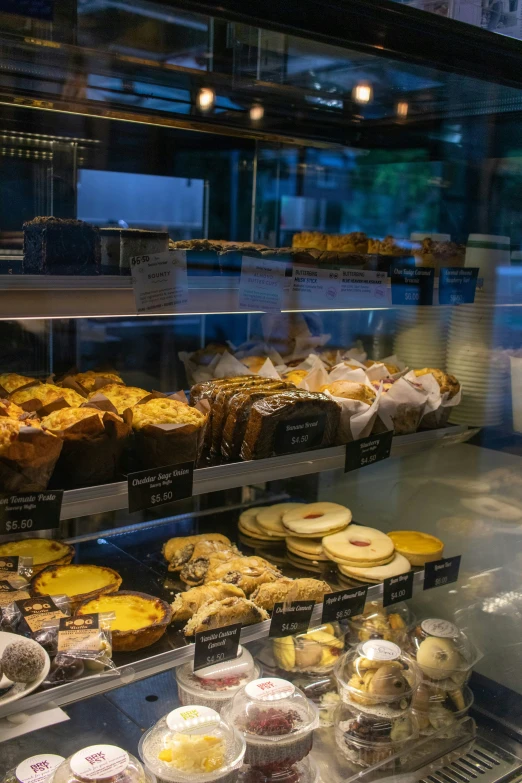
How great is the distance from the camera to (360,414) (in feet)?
6.48

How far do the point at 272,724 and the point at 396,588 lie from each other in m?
0.50

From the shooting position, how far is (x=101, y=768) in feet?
5.13

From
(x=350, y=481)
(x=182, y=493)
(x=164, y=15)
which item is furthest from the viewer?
(x=350, y=481)

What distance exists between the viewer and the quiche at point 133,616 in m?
1.63

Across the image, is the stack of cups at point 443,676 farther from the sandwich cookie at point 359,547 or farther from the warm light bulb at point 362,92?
the warm light bulb at point 362,92

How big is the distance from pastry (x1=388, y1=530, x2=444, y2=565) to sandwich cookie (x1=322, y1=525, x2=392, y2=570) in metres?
0.05

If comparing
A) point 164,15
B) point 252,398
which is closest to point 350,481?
point 252,398

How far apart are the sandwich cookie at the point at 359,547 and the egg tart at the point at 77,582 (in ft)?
2.00

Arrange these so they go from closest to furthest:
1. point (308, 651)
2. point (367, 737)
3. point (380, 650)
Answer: point (367, 737) < point (380, 650) < point (308, 651)

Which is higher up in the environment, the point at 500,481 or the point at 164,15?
the point at 164,15

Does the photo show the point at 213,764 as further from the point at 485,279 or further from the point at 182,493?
the point at 485,279

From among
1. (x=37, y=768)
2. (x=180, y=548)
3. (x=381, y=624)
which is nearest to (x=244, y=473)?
(x=180, y=548)

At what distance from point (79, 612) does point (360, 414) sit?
82cm

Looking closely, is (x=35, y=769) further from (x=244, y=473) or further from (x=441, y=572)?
(x=441, y=572)
